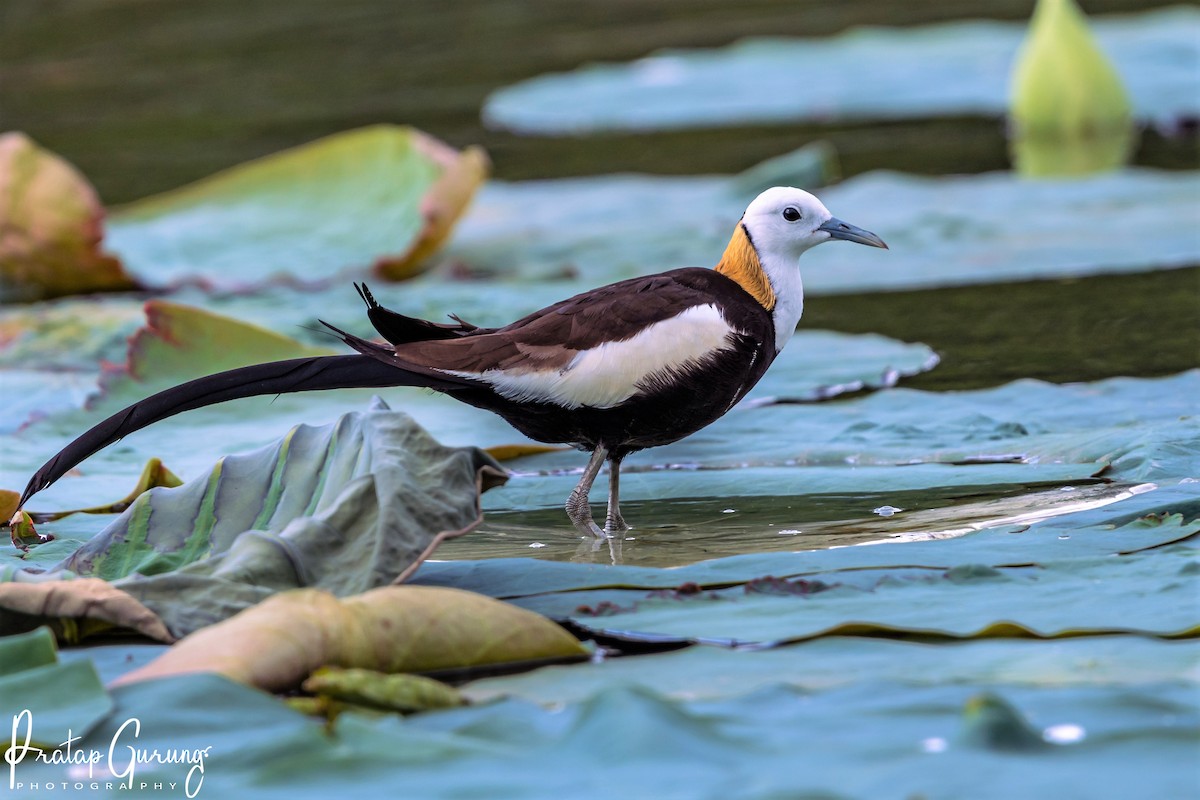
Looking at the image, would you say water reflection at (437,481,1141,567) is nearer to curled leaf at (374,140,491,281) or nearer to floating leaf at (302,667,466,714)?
floating leaf at (302,667,466,714)

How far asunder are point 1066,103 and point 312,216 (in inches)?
169

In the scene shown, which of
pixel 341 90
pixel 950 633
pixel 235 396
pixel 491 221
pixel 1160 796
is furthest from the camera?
pixel 341 90

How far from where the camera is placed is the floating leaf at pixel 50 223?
19.7ft

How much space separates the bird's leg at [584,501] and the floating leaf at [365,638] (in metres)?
0.88

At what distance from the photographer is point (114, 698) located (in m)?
2.43

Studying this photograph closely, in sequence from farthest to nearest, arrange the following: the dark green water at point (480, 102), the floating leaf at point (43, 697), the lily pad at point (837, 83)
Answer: the lily pad at point (837, 83) < the dark green water at point (480, 102) < the floating leaf at point (43, 697)

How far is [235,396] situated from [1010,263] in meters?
3.73

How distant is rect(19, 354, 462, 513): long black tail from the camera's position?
10.9ft

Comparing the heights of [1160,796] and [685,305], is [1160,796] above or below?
below

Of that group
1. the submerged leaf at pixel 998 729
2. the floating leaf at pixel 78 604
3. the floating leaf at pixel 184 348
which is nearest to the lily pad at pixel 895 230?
the floating leaf at pixel 184 348

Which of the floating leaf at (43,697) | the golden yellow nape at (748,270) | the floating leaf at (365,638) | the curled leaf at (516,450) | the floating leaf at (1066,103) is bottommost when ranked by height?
the floating leaf at (43,697)

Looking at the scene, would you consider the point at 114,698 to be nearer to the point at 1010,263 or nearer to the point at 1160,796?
the point at 1160,796

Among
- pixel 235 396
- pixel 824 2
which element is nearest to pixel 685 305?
pixel 235 396

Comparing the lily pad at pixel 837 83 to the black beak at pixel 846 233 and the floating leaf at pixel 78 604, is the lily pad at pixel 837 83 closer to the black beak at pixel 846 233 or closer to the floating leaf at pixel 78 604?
the black beak at pixel 846 233
